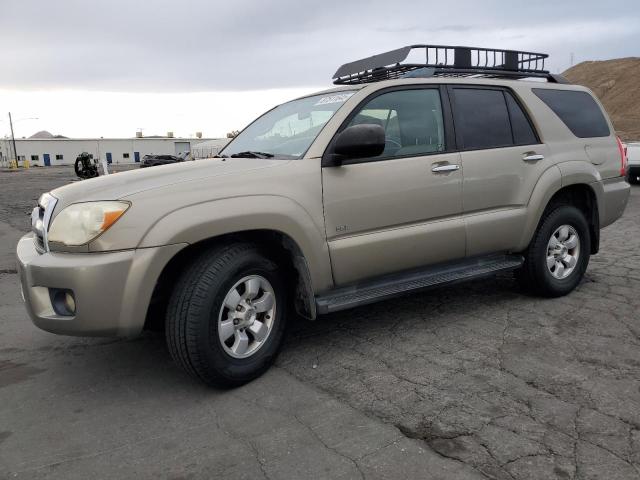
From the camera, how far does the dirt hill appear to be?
45553 mm

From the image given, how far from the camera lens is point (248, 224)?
313cm

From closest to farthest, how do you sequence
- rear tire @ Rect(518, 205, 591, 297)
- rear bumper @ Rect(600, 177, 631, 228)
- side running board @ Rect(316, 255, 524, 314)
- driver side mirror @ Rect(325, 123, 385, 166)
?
driver side mirror @ Rect(325, 123, 385, 166), side running board @ Rect(316, 255, 524, 314), rear tire @ Rect(518, 205, 591, 297), rear bumper @ Rect(600, 177, 631, 228)

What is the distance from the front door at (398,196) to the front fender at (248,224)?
123mm

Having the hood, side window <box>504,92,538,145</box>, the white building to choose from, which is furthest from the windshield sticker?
the white building

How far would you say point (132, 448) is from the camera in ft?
8.53

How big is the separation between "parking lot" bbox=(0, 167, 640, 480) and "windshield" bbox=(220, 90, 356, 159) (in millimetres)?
1411

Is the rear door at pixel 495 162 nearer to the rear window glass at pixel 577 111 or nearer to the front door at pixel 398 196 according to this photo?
the front door at pixel 398 196

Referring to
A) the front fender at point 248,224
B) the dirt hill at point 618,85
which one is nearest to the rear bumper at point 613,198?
the front fender at point 248,224

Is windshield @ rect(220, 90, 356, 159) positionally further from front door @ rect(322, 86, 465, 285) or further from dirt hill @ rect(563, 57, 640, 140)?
dirt hill @ rect(563, 57, 640, 140)

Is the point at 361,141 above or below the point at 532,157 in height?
above

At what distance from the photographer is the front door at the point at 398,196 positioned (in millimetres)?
3484

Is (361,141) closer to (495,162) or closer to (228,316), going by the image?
(228,316)

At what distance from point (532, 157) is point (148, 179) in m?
3.06

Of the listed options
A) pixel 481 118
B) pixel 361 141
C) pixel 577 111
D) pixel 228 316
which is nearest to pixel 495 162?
pixel 481 118
